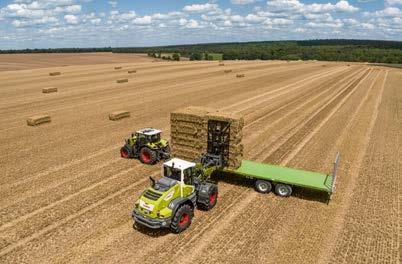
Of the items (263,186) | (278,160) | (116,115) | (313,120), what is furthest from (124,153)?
(313,120)

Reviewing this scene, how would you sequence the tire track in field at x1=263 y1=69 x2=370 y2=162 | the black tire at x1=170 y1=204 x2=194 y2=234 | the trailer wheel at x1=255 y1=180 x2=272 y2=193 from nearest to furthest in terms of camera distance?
1. the black tire at x1=170 y1=204 x2=194 y2=234
2. the trailer wheel at x1=255 y1=180 x2=272 y2=193
3. the tire track in field at x1=263 y1=69 x2=370 y2=162

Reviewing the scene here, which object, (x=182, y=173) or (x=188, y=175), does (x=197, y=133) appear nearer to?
(x=188, y=175)

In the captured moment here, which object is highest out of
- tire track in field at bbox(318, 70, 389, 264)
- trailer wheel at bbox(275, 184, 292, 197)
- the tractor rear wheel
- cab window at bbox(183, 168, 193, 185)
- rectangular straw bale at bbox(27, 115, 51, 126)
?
cab window at bbox(183, 168, 193, 185)

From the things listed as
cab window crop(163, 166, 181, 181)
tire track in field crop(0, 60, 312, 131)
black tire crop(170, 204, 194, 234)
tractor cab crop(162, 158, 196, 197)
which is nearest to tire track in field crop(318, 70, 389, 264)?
black tire crop(170, 204, 194, 234)

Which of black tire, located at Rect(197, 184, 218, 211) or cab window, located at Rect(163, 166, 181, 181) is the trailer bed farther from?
cab window, located at Rect(163, 166, 181, 181)

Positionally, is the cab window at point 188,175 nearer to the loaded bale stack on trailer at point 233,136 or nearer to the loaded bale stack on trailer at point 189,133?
the loaded bale stack on trailer at point 233,136

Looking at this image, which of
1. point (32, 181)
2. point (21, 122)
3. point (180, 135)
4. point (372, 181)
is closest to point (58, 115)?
point (21, 122)

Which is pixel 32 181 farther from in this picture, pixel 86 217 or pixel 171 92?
pixel 171 92

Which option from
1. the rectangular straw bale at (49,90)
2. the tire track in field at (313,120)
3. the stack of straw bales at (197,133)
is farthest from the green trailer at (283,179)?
the rectangular straw bale at (49,90)
